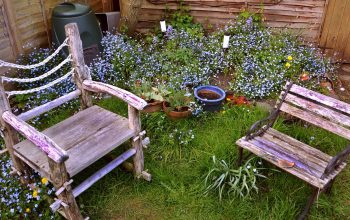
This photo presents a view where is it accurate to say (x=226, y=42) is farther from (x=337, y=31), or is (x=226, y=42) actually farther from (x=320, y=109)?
(x=320, y=109)

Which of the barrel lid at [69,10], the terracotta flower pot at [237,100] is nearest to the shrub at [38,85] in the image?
the barrel lid at [69,10]

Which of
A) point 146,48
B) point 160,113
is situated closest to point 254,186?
point 160,113

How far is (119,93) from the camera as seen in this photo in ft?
10.2

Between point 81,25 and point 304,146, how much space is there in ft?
11.5

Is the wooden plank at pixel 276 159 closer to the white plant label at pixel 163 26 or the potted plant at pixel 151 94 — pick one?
the potted plant at pixel 151 94

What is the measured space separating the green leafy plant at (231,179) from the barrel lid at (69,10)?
3.00 meters

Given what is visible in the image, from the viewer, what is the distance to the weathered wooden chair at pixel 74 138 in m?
2.57

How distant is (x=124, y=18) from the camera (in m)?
5.70

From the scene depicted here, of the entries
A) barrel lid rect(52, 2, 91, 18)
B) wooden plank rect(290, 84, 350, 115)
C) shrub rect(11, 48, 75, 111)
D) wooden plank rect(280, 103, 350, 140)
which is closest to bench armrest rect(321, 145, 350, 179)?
wooden plank rect(280, 103, 350, 140)

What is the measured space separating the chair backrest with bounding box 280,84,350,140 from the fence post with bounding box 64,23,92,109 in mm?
2081

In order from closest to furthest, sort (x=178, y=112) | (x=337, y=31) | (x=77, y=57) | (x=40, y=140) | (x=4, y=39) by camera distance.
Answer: (x=40, y=140) → (x=77, y=57) → (x=178, y=112) → (x=4, y=39) → (x=337, y=31)

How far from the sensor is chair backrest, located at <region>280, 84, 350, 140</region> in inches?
120

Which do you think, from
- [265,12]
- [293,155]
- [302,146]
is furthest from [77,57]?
[265,12]

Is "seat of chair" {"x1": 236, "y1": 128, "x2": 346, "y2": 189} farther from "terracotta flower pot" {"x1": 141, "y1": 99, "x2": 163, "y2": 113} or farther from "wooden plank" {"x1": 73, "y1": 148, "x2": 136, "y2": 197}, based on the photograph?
"terracotta flower pot" {"x1": 141, "y1": 99, "x2": 163, "y2": 113}
